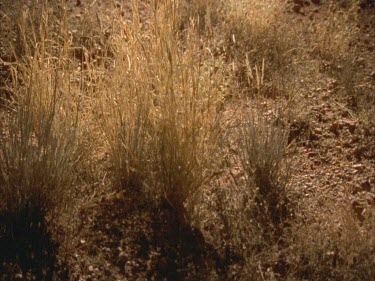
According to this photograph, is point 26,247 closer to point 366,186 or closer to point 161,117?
point 161,117

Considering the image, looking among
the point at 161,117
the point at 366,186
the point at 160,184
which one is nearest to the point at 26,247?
the point at 160,184

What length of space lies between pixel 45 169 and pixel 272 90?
1.71 m

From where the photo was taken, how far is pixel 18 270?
2.68 meters

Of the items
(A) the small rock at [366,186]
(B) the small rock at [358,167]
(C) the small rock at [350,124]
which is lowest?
(A) the small rock at [366,186]

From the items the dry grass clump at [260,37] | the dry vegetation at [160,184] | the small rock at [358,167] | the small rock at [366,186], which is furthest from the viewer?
the dry grass clump at [260,37]

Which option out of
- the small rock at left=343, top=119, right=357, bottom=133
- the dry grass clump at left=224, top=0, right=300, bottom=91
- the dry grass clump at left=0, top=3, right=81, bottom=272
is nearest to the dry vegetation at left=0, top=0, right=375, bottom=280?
the dry grass clump at left=0, top=3, right=81, bottom=272

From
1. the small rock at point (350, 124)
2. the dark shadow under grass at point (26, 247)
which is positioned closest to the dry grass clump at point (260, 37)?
the small rock at point (350, 124)

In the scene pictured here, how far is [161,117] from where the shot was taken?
296 cm

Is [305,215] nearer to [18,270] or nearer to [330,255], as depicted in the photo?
[330,255]

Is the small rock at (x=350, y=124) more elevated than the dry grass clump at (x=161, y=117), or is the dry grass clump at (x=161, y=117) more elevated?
the dry grass clump at (x=161, y=117)

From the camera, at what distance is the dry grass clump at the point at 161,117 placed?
288 centimetres

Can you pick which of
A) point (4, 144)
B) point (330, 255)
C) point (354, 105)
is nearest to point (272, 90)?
point (354, 105)

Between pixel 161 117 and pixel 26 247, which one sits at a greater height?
pixel 161 117

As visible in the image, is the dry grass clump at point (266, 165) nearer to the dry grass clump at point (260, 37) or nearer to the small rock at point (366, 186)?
the small rock at point (366, 186)
